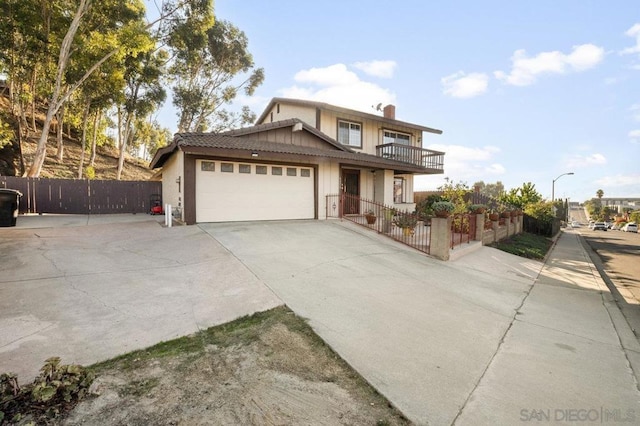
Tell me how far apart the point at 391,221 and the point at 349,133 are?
7.93m

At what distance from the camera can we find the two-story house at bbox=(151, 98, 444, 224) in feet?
34.8

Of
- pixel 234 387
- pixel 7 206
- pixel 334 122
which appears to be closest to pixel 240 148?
pixel 7 206

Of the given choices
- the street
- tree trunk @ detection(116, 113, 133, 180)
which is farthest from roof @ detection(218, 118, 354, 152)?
tree trunk @ detection(116, 113, 133, 180)

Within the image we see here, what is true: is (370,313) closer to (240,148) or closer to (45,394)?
(45,394)

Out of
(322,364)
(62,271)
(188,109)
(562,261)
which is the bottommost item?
(562,261)

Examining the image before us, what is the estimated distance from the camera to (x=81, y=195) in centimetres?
1538

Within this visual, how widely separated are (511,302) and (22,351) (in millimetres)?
7768

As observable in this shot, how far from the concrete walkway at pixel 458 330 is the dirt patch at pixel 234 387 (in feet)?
1.01

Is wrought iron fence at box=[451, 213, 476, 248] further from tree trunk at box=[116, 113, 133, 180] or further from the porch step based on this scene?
tree trunk at box=[116, 113, 133, 180]

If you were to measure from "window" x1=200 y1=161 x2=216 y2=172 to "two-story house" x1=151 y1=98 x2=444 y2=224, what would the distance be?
35 mm

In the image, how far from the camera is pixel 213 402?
7.84 feet

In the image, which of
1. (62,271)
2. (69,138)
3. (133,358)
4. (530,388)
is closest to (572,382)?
Answer: (530,388)

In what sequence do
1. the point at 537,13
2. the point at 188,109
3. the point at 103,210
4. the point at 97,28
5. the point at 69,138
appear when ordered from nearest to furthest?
the point at 537,13 < the point at 103,210 < the point at 97,28 < the point at 188,109 < the point at 69,138

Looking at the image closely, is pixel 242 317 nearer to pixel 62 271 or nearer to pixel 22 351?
pixel 22 351
